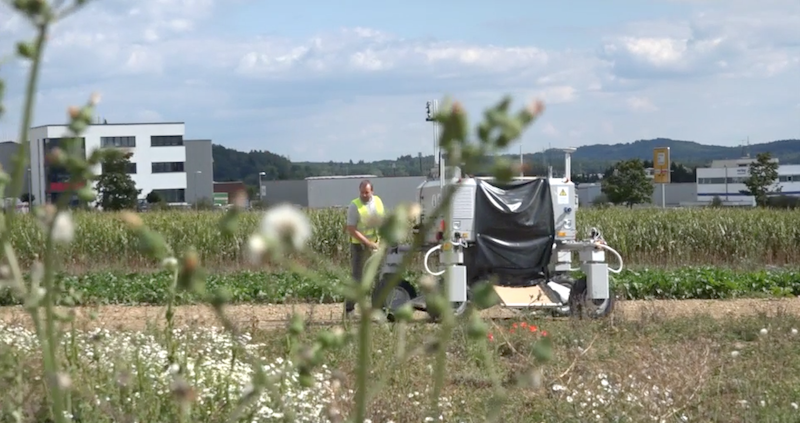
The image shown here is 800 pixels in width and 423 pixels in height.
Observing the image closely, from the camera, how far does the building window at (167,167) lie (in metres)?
79.4

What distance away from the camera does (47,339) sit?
1.74 meters

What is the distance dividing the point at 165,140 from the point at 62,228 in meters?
81.4

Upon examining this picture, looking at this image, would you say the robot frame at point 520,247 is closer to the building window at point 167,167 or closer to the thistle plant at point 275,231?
the thistle plant at point 275,231

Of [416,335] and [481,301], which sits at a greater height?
[481,301]

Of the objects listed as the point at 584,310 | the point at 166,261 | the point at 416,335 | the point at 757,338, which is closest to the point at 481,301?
the point at 166,261

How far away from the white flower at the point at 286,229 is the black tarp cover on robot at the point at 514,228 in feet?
36.7

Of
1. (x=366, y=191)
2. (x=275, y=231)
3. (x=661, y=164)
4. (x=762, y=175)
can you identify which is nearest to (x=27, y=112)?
(x=275, y=231)

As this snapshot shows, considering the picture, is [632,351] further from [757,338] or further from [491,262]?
[491,262]

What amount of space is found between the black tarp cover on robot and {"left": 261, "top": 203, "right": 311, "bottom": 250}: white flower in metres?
11.2

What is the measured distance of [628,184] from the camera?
271ft

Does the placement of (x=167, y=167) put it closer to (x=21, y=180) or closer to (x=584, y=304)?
(x=584, y=304)

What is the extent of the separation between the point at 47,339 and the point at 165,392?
2.62 metres

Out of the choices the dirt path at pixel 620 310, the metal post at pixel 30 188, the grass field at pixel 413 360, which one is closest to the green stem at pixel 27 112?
the metal post at pixel 30 188

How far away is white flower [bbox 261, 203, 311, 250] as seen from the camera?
1473mm
